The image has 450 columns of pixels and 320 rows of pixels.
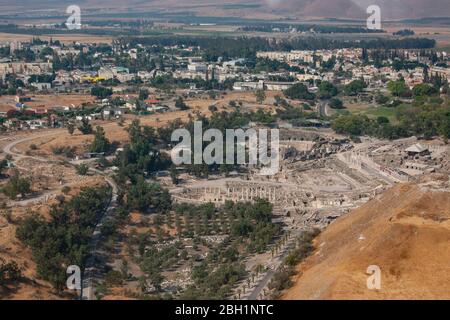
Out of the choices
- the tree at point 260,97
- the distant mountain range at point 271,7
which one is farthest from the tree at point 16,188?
the distant mountain range at point 271,7

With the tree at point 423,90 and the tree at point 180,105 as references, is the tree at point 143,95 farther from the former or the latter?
the tree at point 423,90

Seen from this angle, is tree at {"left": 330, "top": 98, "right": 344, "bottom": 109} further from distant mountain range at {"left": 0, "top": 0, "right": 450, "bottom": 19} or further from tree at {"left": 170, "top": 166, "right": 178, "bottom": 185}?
distant mountain range at {"left": 0, "top": 0, "right": 450, "bottom": 19}

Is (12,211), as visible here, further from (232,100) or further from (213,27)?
(213,27)

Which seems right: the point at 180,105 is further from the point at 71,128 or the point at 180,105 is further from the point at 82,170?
the point at 82,170

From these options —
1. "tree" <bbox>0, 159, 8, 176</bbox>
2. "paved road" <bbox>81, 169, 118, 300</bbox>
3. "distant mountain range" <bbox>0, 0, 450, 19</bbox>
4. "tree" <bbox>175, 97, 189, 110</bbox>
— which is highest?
"distant mountain range" <bbox>0, 0, 450, 19</bbox>

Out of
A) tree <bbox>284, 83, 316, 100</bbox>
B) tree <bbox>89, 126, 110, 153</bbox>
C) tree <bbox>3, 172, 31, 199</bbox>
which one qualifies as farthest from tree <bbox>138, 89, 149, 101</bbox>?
tree <bbox>3, 172, 31, 199</bbox>

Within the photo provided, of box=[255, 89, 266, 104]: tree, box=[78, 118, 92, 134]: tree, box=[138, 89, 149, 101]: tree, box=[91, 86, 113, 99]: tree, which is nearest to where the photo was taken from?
box=[78, 118, 92, 134]: tree
